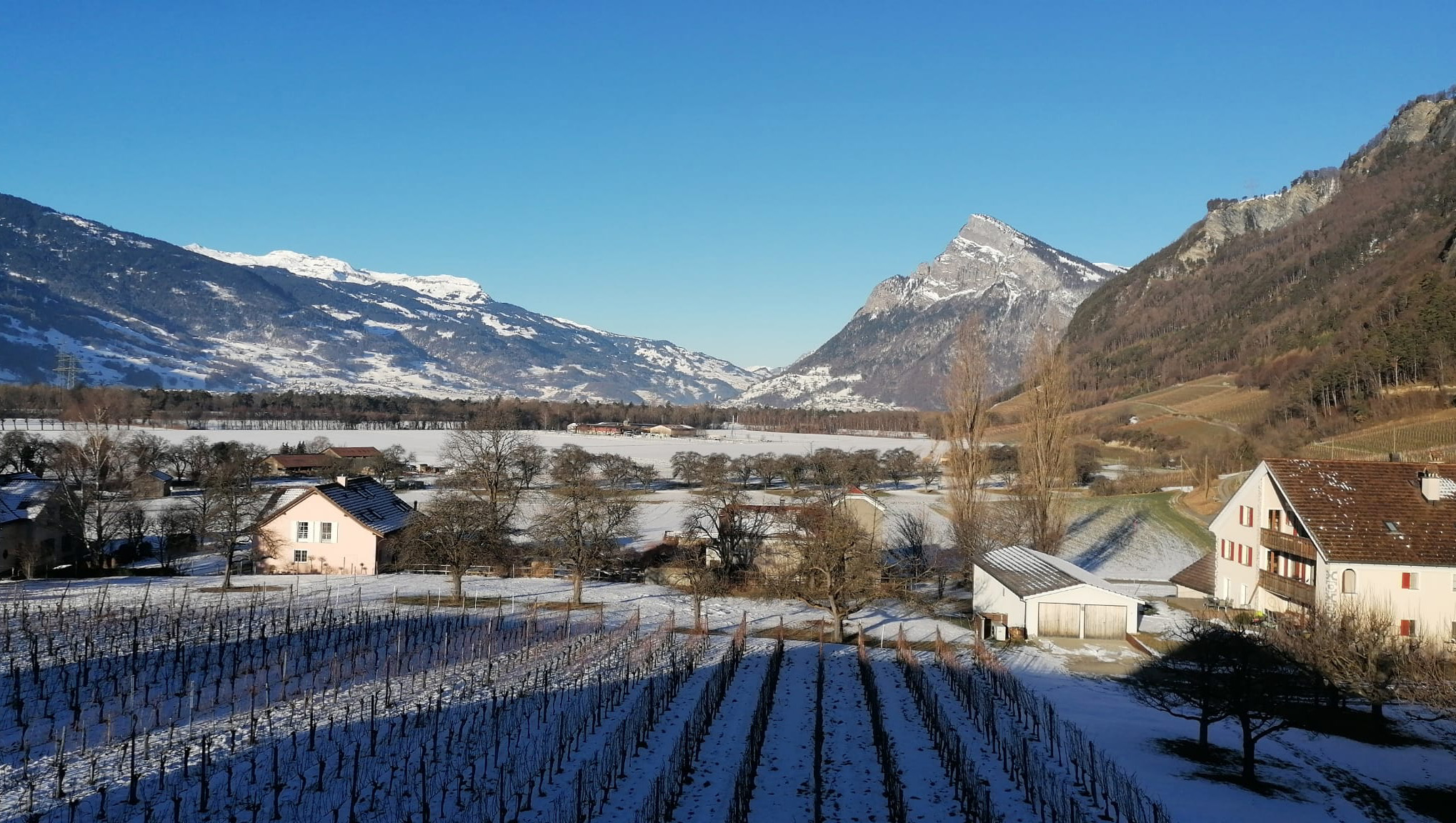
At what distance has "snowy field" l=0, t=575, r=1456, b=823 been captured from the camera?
46.4ft

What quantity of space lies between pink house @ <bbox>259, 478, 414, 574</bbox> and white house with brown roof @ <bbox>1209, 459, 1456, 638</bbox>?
1612 inches

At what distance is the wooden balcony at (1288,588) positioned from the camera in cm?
2986

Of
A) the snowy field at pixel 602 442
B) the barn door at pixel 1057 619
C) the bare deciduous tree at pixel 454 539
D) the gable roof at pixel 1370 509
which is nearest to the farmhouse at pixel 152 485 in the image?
the bare deciduous tree at pixel 454 539

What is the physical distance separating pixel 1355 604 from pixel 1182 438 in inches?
3558

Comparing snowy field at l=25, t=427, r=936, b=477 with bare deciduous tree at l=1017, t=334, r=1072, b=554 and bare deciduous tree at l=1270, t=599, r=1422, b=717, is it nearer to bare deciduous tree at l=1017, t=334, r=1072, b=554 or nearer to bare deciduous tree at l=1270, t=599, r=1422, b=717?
bare deciduous tree at l=1017, t=334, r=1072, b=554

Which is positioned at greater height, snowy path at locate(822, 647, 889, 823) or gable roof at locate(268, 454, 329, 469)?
gable roof at locate(268, 454, 329, 469)

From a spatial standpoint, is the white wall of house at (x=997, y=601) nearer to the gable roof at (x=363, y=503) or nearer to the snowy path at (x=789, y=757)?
the snowy path at (x=789, y=757)

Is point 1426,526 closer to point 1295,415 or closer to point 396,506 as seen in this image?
point 396,506

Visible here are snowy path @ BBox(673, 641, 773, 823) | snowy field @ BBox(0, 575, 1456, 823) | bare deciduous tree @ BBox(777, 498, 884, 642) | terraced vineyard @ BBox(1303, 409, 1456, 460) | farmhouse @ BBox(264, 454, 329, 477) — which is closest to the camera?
snowy field @ BBox(0, 575, 1456, 823)

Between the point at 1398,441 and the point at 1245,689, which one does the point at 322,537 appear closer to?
the point at 1245,689

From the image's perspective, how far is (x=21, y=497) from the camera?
155 feet

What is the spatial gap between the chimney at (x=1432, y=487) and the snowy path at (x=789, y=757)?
2416cm

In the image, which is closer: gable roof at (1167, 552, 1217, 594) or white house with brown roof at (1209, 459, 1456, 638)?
white house with brown roof at (1209, 459, 1456, 638)

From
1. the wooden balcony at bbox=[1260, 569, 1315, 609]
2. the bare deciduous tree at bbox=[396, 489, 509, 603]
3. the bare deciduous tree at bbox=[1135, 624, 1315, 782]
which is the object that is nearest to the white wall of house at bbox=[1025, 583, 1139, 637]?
the wooden balcony at bbox=[1260, 569, 1315, 609]
